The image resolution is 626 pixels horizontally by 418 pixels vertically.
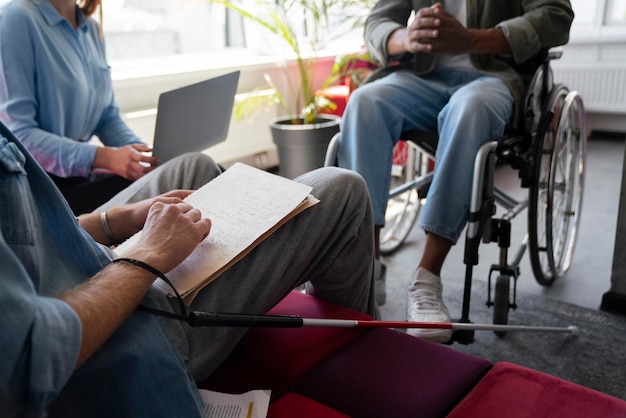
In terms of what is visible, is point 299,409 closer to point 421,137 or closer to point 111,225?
point 111,225

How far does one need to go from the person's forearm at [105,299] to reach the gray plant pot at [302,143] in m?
2.01

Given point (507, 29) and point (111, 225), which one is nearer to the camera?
point (111, 225)

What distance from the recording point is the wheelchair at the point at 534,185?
55.6 inches

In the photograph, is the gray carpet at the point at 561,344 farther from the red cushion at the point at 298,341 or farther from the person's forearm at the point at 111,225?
the person's forearm at the point at 111,225

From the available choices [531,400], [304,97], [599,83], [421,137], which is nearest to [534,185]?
[421,137]

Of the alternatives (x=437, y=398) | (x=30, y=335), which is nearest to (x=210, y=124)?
(x=437, y=398)

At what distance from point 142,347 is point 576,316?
142cm

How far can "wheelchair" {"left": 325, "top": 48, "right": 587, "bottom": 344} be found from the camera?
141 centimetres

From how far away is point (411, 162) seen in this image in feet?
7.21

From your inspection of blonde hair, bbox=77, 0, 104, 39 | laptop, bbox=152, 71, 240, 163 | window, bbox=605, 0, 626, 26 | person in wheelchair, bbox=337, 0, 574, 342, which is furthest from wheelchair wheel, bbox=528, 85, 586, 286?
window, bbox=605, 0, 626, 26

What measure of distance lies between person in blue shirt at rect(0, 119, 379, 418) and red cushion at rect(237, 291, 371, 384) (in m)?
0.09

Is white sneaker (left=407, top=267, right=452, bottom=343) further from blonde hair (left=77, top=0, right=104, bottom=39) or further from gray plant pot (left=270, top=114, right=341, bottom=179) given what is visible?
gray plant pot (left=270, top=114, right=341, bottom=179)

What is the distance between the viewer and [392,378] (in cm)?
90

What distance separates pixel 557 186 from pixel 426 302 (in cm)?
61
